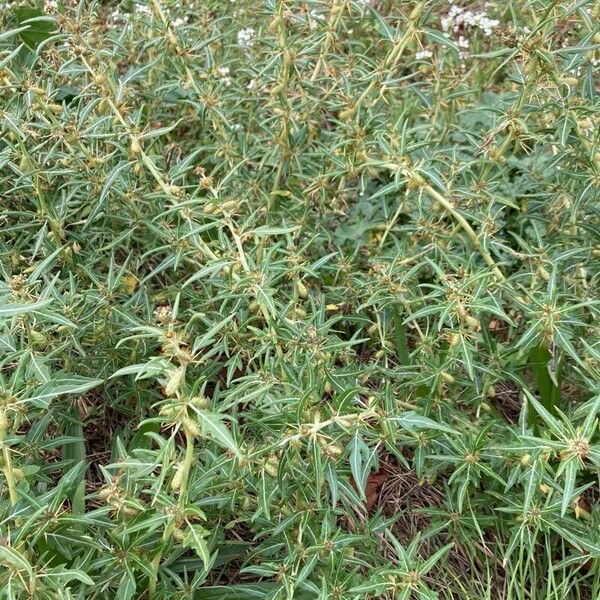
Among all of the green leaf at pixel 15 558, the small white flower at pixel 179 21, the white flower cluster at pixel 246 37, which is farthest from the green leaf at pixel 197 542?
the white flower cluster at pixel 246 37

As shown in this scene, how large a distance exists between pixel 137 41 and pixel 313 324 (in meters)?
1.83

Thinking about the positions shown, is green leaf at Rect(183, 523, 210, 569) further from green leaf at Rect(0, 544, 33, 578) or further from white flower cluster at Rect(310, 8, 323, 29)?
white flower cluster at Rect(310, 8, 323, 29)

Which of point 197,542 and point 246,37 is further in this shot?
point 246,37

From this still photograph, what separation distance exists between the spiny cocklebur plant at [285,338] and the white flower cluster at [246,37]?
136 mm

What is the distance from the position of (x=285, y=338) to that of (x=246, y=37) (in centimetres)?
192

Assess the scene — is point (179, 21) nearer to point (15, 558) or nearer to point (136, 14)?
point (136, 14)

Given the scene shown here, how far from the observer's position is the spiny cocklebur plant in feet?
6.14

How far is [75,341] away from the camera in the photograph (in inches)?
90.4

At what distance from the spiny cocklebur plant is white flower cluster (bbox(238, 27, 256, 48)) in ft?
0.45

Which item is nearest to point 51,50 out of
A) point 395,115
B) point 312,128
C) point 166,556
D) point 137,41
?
point 137,41

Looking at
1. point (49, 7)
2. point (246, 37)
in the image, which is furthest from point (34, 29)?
point (246, 37)

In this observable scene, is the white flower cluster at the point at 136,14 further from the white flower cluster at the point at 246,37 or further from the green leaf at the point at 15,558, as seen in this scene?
the green leaf at the point at 15,558

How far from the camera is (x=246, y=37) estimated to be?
3.54m

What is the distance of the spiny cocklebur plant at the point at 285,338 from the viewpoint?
187 centimetres
